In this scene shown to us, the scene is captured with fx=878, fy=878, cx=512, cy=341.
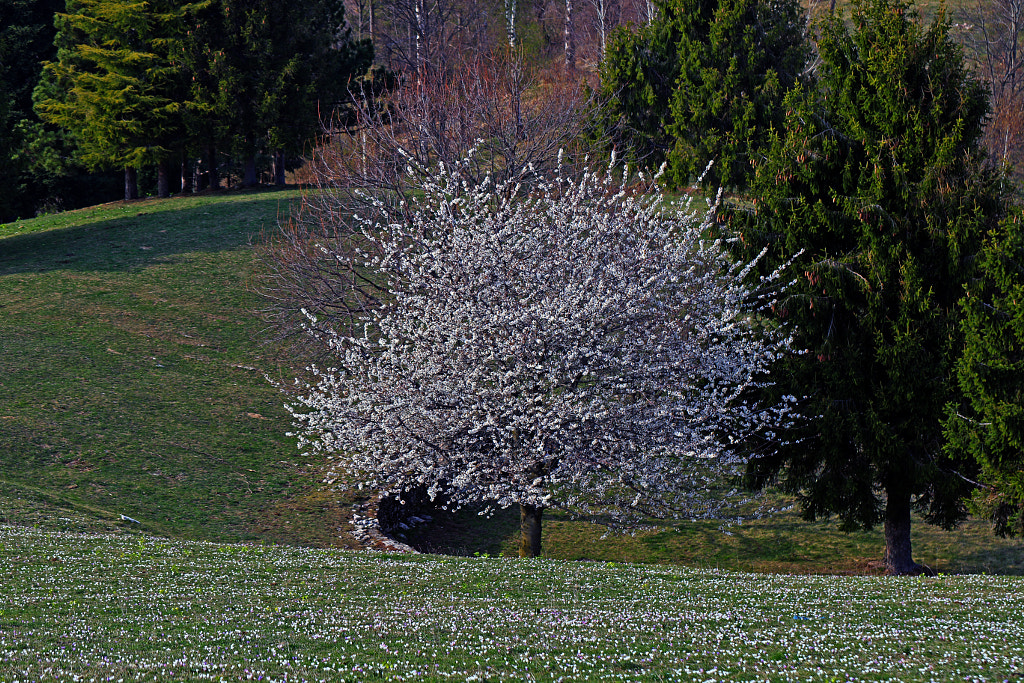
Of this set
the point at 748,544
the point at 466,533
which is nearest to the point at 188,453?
the point at 466,533

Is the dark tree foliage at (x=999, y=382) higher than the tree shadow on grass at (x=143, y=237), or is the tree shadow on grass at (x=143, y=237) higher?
the tree shadow on grass at (x=143, y=237)

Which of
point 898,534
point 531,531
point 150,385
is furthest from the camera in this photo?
point 150,385

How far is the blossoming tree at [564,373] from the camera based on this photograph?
17359 mm

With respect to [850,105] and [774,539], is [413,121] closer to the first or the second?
[850,105]

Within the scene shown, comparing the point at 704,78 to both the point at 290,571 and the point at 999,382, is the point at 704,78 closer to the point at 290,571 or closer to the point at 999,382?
the point at 999,382

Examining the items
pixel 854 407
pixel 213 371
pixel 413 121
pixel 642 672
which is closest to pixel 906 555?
pixel 854 407

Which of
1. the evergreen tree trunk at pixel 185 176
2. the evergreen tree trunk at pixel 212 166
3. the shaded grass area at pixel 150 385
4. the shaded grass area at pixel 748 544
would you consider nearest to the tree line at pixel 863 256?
the shaded grass area at pixel 748 544

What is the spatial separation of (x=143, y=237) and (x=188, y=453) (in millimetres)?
22036

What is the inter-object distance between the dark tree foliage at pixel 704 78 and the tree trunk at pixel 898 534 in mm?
18741

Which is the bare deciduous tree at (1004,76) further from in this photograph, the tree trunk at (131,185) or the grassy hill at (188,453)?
the tree trunk at (131,185)

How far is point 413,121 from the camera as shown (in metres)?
28.9

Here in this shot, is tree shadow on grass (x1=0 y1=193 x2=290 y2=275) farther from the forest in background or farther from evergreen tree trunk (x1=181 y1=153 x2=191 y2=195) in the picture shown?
evergreen tree trunk (x1=181 y1=153 x2=191 y2=195)

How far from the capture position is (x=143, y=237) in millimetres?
42031

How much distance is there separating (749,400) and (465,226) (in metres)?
7.98
